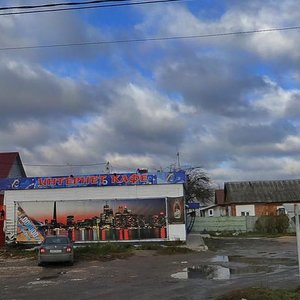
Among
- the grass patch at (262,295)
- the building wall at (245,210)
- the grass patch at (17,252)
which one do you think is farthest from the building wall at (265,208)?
the grass patch at (262,295)

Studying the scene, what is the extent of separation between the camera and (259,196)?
67.7m

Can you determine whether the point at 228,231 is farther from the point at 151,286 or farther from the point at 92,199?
the point at 151,286

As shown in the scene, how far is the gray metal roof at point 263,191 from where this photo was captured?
67125 mm

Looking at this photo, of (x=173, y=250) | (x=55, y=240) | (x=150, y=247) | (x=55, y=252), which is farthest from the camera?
(x=150, y=247)

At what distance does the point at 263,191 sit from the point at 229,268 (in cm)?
4822

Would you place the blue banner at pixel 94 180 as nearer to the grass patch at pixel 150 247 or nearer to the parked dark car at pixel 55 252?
the grass patch at pixel 150 247

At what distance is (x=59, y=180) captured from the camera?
3509 centimetres

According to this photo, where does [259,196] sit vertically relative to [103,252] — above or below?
above

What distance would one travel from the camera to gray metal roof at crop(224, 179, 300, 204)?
6712 cm

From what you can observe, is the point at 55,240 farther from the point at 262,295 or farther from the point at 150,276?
the point at 262,295

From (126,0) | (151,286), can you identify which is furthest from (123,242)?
(126,0)

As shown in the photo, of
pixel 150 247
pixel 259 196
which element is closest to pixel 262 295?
pixel 150 247

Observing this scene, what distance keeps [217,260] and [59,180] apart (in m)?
14.1

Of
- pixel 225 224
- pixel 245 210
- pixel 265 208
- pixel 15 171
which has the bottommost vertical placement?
pixel 225 224
